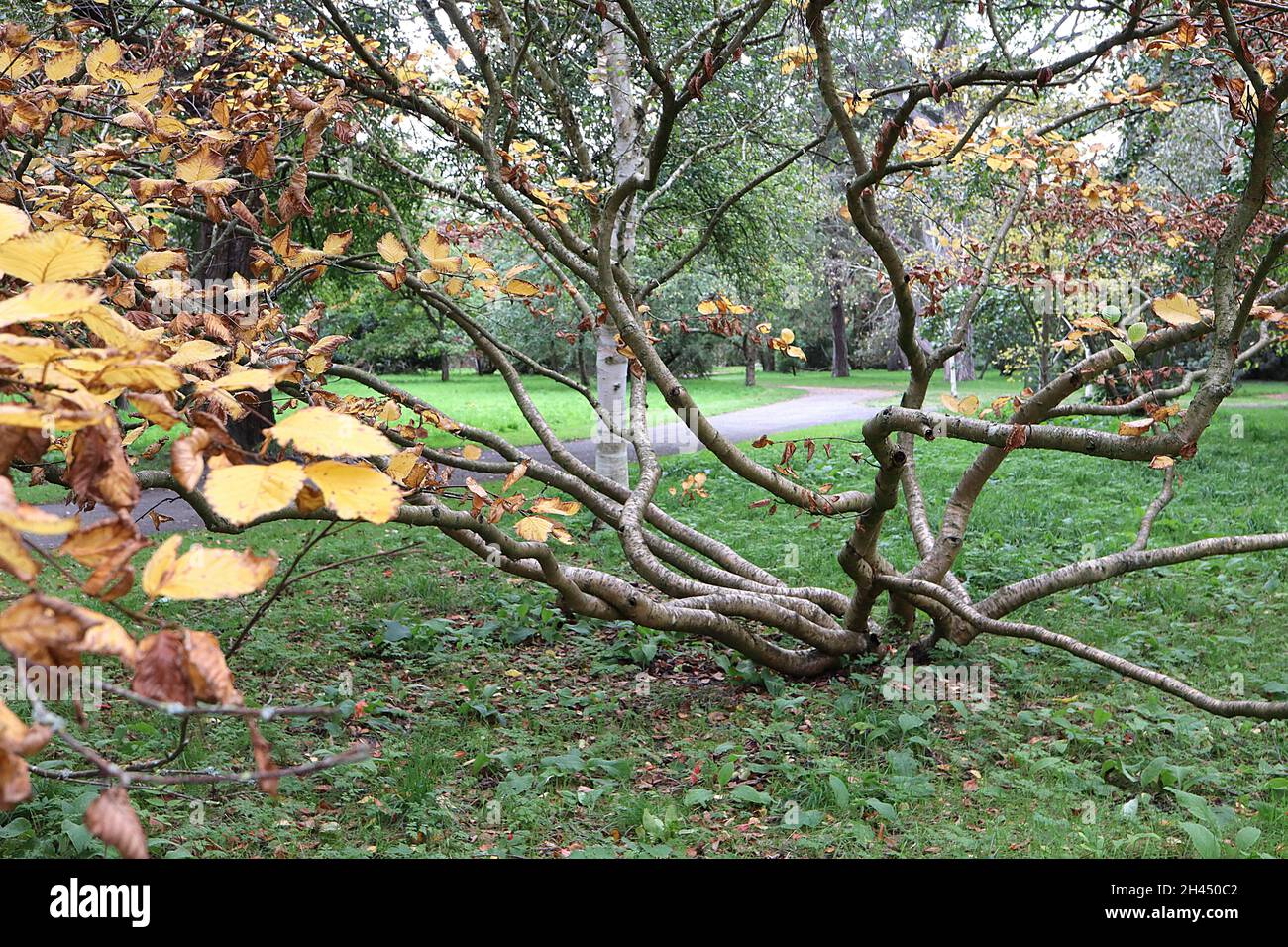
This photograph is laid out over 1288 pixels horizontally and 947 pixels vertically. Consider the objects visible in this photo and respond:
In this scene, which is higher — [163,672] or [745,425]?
[163,672]

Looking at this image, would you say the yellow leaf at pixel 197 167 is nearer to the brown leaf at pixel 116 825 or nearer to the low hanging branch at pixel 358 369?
the low hanging branch at pixel 358 369

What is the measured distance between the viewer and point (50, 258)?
1.17m

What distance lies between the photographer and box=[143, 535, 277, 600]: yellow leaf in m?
0.94

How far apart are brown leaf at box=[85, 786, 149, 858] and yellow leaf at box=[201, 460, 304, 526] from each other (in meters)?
0.29

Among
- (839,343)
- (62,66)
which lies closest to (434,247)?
(62,66)

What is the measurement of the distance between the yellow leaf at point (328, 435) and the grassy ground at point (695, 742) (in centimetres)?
227

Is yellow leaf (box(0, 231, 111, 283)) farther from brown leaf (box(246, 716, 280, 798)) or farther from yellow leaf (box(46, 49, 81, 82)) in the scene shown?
yellow leaf (box(46, 49, 81, 82))

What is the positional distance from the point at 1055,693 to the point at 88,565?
14.4ft

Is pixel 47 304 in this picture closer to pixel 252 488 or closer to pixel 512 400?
pixel 252 488

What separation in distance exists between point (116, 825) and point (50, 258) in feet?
2.37

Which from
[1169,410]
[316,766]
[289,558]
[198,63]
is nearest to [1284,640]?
[1169,410]

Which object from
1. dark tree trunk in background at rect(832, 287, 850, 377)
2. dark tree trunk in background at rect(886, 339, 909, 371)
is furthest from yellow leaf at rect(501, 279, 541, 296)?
dark tree trunk in background at rect(886, 339, 909, 371)

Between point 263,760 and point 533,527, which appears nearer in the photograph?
point 263,760
